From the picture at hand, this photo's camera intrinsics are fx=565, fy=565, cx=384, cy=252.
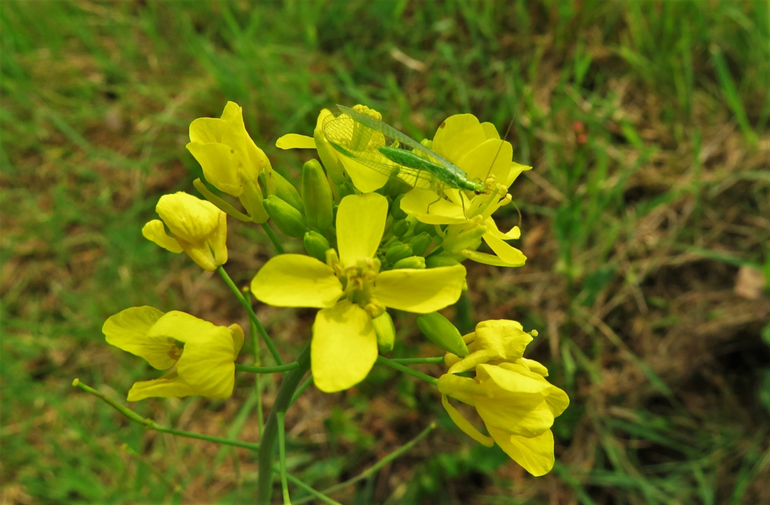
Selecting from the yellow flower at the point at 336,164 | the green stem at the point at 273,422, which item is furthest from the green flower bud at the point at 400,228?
the green stem at the point at 273,422

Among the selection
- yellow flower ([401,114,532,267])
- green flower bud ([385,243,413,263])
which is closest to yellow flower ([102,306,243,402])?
green flower bud ([385,243,413,263])

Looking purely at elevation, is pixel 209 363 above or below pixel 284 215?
below

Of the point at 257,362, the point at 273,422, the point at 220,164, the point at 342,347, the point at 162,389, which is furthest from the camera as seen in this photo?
the point at 257,362

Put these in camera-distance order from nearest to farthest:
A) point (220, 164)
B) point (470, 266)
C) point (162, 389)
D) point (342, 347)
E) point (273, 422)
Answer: point (342, 347)
point (162, 389)
point (220, 164)
point (273, 422)
point (470, 266)

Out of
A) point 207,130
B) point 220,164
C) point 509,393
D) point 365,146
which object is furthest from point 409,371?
point 207,130

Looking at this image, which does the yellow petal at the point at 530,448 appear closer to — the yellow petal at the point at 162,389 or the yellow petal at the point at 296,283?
the yellow petal at the point at 296,283

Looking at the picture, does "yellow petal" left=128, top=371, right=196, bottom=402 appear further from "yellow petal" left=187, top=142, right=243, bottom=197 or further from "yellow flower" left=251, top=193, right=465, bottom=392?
"yellow petal" left=187, top=142, right=243, bottom=197

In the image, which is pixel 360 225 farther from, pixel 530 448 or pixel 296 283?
pixel 530 448
